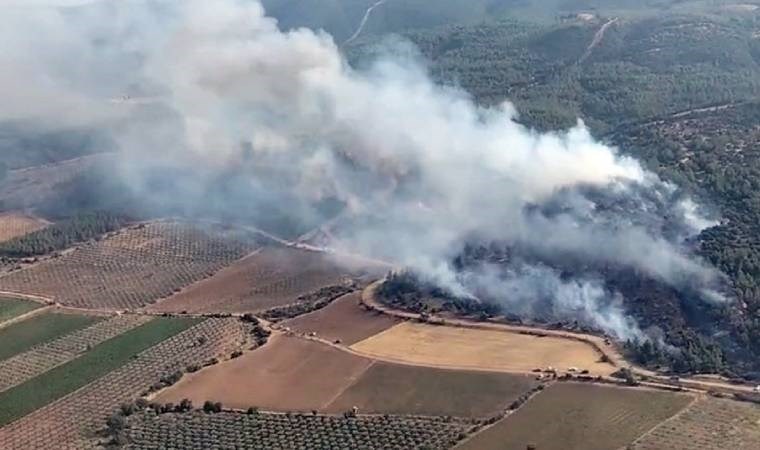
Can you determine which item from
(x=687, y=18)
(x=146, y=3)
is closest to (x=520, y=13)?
(x=687, y=18)

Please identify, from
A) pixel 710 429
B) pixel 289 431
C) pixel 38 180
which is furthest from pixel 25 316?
pixel 710 429

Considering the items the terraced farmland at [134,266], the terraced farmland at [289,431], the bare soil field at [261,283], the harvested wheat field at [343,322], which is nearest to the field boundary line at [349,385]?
the terraced farmland at [289,431]

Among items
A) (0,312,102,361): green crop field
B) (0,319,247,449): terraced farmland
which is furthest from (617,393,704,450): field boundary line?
(0,312,102,361): green crop field

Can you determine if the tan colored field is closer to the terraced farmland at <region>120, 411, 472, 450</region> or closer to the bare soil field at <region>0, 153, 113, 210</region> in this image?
the terraced farmland at <region>120, 411, 472, 450</region>

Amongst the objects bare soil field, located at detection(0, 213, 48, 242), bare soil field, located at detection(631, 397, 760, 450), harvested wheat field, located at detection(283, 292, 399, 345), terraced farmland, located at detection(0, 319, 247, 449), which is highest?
bare soil field, located at detection(0, 213, 48, 242)

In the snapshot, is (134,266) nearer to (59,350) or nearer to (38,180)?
(59,350)

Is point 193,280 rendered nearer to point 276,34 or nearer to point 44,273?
point 44,273
